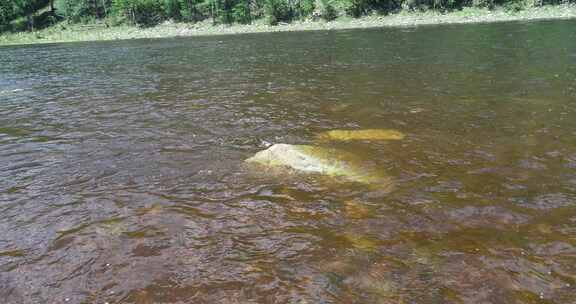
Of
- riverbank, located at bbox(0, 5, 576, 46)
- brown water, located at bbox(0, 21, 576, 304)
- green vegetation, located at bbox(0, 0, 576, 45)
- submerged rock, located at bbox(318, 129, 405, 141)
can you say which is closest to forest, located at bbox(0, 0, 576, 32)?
green vegetation, located at bbox(0, 0, 576, 45)

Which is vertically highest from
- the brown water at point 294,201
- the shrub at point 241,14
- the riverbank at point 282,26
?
the shrub at point 241,14

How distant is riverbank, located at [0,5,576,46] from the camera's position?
187ft

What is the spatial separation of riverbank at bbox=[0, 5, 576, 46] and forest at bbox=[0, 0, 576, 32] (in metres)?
2.55

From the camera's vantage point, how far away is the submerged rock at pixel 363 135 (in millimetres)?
12586

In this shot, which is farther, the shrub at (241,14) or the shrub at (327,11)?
the shrub at (241,14)

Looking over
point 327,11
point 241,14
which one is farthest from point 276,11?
point 327,11

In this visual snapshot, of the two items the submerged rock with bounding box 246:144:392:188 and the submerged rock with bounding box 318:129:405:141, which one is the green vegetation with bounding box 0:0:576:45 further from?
the submerged rock with bounding box 246:144:392:188

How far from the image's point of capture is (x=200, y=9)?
279ft

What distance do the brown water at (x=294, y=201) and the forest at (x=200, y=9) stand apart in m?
54.3

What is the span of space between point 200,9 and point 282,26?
2334cm

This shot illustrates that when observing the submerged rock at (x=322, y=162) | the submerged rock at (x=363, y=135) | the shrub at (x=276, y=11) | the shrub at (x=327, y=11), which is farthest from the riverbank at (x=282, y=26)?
the submerged rock at (x=322, y=162)

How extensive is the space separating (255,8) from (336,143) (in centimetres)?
7520

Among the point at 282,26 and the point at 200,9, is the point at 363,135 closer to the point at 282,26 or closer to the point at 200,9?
the point at 282,26

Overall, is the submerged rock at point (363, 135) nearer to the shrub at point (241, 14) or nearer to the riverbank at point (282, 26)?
the riverbank at point (282, 26)
